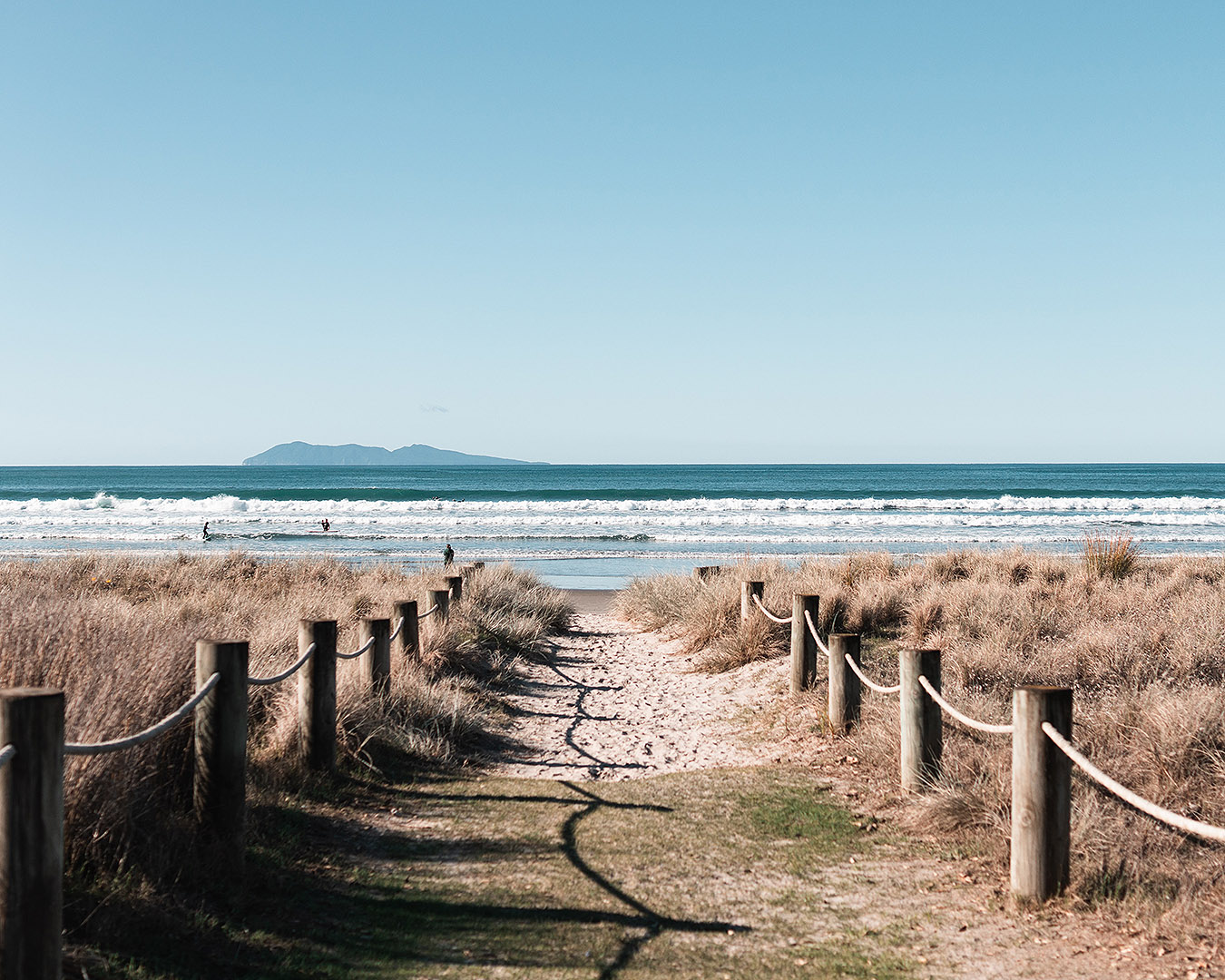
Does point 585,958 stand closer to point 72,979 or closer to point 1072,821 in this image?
point 72,979

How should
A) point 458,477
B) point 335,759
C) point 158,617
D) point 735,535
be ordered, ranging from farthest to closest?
point 458,477 < point 735,535 < point 158,617 < point 335,759

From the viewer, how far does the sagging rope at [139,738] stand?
10.5ft

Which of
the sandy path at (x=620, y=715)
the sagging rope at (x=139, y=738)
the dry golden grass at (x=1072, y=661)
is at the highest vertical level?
the sagging rope at (x=139, y=738)

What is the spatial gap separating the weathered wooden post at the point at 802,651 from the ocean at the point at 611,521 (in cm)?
1180

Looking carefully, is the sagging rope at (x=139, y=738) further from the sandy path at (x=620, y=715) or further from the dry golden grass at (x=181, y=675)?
the sandy path at (x=620, y=715)

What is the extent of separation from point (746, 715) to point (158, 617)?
220 inches

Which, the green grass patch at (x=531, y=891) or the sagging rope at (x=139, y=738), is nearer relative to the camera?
the sagging rope at (x=139, y=738)

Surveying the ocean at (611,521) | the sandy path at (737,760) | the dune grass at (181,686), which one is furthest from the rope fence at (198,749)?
the ocean at (611,521)

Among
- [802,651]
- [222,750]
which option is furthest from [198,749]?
[802,651]

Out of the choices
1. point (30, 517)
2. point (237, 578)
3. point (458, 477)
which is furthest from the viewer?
point (458, 477)

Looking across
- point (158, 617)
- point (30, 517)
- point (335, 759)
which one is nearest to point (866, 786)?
point (335, 759)

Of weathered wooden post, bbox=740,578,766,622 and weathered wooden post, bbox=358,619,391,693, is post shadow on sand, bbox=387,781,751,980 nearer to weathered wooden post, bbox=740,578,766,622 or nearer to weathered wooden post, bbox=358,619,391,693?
weathered wooden post, bbox=358,619,391,693

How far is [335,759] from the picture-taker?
665 cm

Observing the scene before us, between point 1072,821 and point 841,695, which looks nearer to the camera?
point 1072,821
